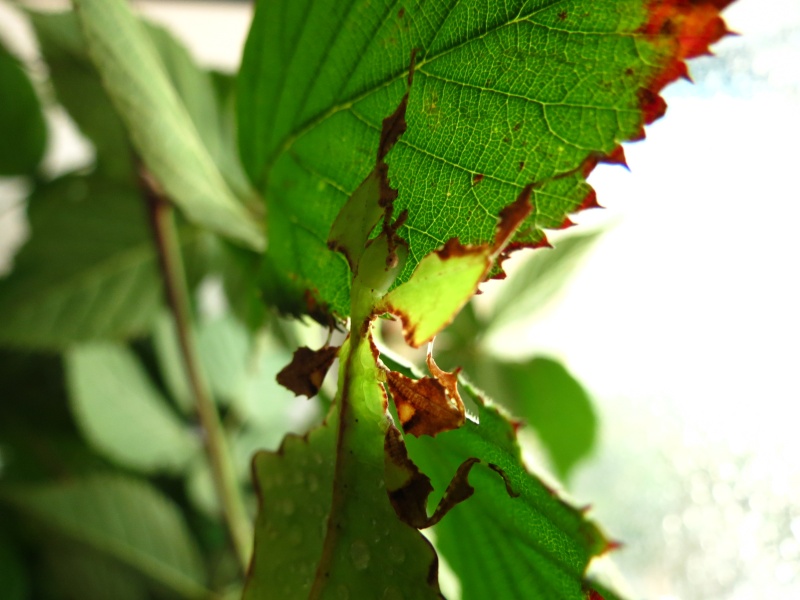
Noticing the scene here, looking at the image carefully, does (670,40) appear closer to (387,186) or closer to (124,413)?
(387,186)

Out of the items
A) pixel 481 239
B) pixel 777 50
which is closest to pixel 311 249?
pixel 481 239

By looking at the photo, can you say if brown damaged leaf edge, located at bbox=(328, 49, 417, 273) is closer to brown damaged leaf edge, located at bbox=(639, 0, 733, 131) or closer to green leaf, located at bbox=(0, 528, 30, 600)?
brown damaged leaf edge, located at bbox=(639, 0, 733, 131)

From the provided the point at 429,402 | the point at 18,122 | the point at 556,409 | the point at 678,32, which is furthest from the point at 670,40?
the point at 18,122

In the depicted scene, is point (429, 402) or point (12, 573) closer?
point (429, 402)

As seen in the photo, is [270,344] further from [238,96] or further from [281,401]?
[238,96]

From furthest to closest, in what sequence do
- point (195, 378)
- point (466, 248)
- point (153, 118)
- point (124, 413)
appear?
point (124, 413)
point (195, 378)
point (153, 118)
point (466, 248)

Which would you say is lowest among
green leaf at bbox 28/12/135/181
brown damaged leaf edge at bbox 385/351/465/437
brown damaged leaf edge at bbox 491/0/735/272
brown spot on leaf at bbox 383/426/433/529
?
green leaf at bbox 28/12/135/181

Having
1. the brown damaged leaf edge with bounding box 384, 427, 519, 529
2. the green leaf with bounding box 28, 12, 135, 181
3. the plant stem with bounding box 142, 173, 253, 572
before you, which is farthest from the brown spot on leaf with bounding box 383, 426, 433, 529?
the green leaf with bounding box 28, 12, 135, 181
